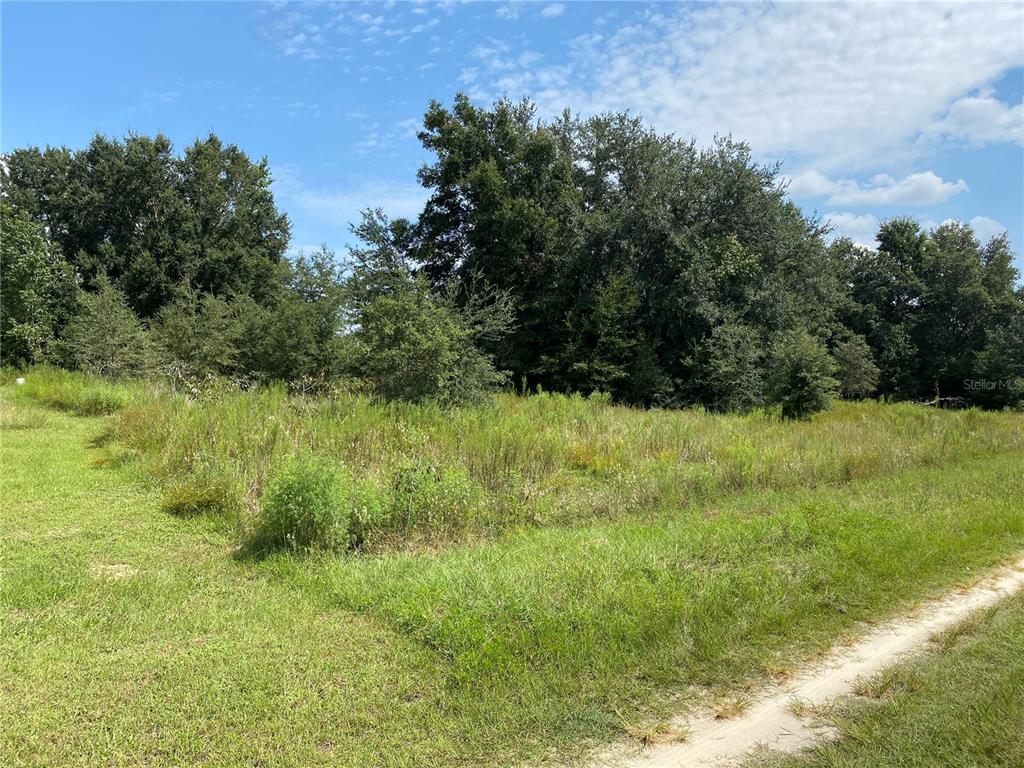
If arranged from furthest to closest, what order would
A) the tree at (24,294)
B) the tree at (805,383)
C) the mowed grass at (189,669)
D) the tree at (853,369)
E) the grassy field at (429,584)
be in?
1. the tree at (853,369)
2. the tree at (24,294)
3. the tree at (805,383)
4. the grassy field at (429,584)
5. the mowed grass at (189,669)

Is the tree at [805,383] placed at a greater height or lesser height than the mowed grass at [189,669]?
greater

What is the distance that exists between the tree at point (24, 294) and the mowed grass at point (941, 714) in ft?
108

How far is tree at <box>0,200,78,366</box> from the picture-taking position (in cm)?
2788

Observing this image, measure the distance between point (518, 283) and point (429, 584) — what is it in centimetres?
2415

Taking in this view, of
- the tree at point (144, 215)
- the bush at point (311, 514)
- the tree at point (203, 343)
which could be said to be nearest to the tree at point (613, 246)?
the tree at point (203, 343)

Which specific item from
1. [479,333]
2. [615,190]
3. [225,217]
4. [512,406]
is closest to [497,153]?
[615,190]

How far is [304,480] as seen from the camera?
584 centimetres

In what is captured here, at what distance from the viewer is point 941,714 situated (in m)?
3.41

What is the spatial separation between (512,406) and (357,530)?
993 centimetres

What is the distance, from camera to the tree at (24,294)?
27.9 meters

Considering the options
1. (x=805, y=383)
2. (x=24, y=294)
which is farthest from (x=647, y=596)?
(x=24, y=294)

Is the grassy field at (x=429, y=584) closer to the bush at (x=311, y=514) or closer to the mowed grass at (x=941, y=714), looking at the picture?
the bush at (x=311, y=514)

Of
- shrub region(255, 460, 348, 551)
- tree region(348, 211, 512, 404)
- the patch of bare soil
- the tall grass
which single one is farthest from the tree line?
the patch of bare soil

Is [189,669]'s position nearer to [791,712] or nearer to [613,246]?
[791,712]
